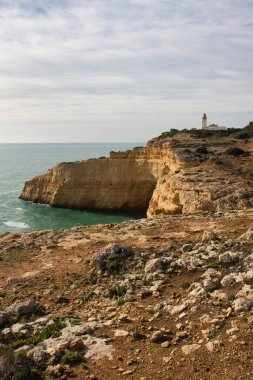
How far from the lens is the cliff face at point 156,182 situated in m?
33.5

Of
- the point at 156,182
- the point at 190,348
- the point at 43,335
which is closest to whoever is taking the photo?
the point at 190,348

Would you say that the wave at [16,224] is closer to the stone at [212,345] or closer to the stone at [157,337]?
the stone at [157,337]

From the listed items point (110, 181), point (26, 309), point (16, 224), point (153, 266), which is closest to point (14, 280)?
point (26, 309)

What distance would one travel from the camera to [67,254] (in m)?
18.7

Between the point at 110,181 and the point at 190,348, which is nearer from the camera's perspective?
the point at 190,348

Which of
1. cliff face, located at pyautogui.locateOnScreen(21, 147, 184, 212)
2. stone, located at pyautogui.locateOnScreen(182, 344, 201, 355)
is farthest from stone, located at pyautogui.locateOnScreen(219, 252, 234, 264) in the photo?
cliff face, located at pyautogui.locateOnScreen(21, 147, 184, 212)

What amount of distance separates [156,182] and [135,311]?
41515 mm

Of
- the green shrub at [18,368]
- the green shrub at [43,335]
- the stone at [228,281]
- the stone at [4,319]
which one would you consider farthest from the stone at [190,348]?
the stone at [4,319]

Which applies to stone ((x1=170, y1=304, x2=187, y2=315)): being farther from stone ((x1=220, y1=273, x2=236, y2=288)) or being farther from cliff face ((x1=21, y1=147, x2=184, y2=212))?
cliff face ((x1=21, y1=147, x2=184, y2=212))

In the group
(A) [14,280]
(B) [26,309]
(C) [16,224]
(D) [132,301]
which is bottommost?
(C) [16,224]

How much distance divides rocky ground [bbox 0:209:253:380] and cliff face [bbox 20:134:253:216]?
14.9 metres

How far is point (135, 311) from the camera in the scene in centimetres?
1102

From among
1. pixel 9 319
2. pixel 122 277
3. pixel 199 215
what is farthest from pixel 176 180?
pixel 9 319

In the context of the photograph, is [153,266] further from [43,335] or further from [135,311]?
[43,335]
